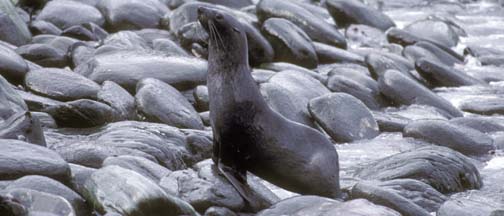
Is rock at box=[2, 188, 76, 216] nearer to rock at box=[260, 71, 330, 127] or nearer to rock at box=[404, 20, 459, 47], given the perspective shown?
rock at box=[260, 71, 330, 127]

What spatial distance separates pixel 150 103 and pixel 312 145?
1.67 metres

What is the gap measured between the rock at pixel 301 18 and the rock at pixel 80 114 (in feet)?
14.3

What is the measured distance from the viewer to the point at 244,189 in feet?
17.7

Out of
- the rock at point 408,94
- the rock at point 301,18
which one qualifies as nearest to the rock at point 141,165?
the rock at point 408,94

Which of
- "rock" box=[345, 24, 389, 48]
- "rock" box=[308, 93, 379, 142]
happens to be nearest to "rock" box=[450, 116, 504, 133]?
"rock" box=[308, 93, 379, 142]

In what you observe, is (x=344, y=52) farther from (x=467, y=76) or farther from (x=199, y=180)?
(x=199, y=180)

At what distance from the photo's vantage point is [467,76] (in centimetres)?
1081

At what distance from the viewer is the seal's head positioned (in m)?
5.87

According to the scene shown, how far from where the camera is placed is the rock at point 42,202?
437cm

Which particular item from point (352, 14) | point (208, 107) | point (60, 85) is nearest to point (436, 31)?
point (352, 14)

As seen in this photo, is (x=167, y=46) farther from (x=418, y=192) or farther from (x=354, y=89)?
(x=418, y=192)

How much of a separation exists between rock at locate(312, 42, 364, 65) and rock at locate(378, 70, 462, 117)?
4.14 ft

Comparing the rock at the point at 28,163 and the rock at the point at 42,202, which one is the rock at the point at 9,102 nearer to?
the rock at the point at 28,163

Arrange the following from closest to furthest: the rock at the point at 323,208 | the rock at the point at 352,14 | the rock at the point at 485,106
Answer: the rock at the point at 323,208, the rock at the point at 485,106, the rock at the point at 352,14
